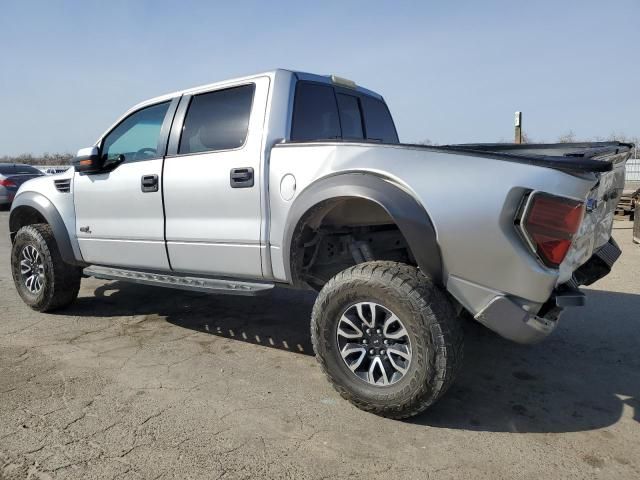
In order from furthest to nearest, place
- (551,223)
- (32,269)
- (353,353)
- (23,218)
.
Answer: (23,218)
(32,269)
(353,353)
(551,223)

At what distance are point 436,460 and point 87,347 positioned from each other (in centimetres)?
298

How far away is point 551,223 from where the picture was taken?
2.40 meters

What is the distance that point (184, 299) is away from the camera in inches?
217

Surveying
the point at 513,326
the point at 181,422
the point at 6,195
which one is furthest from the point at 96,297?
the point at 6,195

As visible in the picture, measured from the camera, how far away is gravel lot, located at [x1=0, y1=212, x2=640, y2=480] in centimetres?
240

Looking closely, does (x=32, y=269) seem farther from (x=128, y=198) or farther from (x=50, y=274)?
(x=128, y=198)

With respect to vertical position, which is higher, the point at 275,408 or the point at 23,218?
the point at 23,218

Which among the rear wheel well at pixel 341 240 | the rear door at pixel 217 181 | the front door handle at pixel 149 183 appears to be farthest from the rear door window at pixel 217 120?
the rear wheel well at pixel 341 240

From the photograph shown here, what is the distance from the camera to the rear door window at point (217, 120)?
3566 mm

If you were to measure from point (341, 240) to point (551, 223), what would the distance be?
146 cm

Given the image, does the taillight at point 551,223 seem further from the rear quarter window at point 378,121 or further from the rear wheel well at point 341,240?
the rear quarter window at point 378,121

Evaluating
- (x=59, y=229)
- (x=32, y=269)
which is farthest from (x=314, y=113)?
(x=32, y=269)

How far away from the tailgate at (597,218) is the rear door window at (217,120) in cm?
224

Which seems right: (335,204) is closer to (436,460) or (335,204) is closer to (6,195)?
(436,460)
